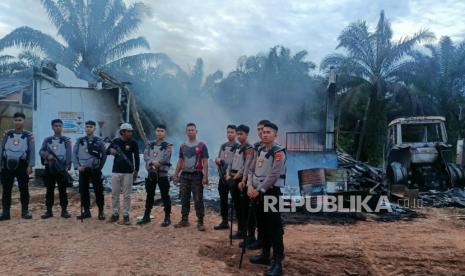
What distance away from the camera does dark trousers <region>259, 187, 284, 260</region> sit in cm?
469

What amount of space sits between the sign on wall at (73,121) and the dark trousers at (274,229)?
8131 millimetres

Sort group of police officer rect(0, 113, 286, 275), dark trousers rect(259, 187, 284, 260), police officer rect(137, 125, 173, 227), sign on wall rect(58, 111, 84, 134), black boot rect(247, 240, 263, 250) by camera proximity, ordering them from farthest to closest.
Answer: sign on wall rect(58, 111, 84, 134)
police officer rect(137, 125, 173, 227)
group of police officer rect(0, 113, 286, 275)
black boot rect(247, 240, 263, 250)
dark trousers rect(259, 187, 284, 260)

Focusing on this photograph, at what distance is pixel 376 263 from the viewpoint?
520 cm

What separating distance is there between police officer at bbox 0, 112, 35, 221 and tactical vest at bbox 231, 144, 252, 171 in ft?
11.9

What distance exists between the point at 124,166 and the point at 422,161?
323 inches

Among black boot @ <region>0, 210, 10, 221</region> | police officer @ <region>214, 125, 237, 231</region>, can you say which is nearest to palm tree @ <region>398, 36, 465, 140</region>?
police officer @ <region>214, 125, 237, 231</region>

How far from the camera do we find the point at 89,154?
724 centimetres

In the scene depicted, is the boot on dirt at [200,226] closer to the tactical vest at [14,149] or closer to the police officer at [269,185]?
the police officer at [269,185]

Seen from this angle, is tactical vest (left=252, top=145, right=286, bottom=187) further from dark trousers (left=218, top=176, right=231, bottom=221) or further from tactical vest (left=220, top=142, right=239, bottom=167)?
dark trousers (left=218, top=176, right=231, bottom=221)

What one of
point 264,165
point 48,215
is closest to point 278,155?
point 264,165

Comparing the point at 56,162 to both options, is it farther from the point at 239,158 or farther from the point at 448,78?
the point at 448,78

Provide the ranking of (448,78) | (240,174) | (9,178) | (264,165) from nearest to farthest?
1. (264,165)
2. (240,174)
3. (9,178)
4. (448,78)

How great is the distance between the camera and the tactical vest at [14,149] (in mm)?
7082

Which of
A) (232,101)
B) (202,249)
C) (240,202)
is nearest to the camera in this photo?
(202,249)
